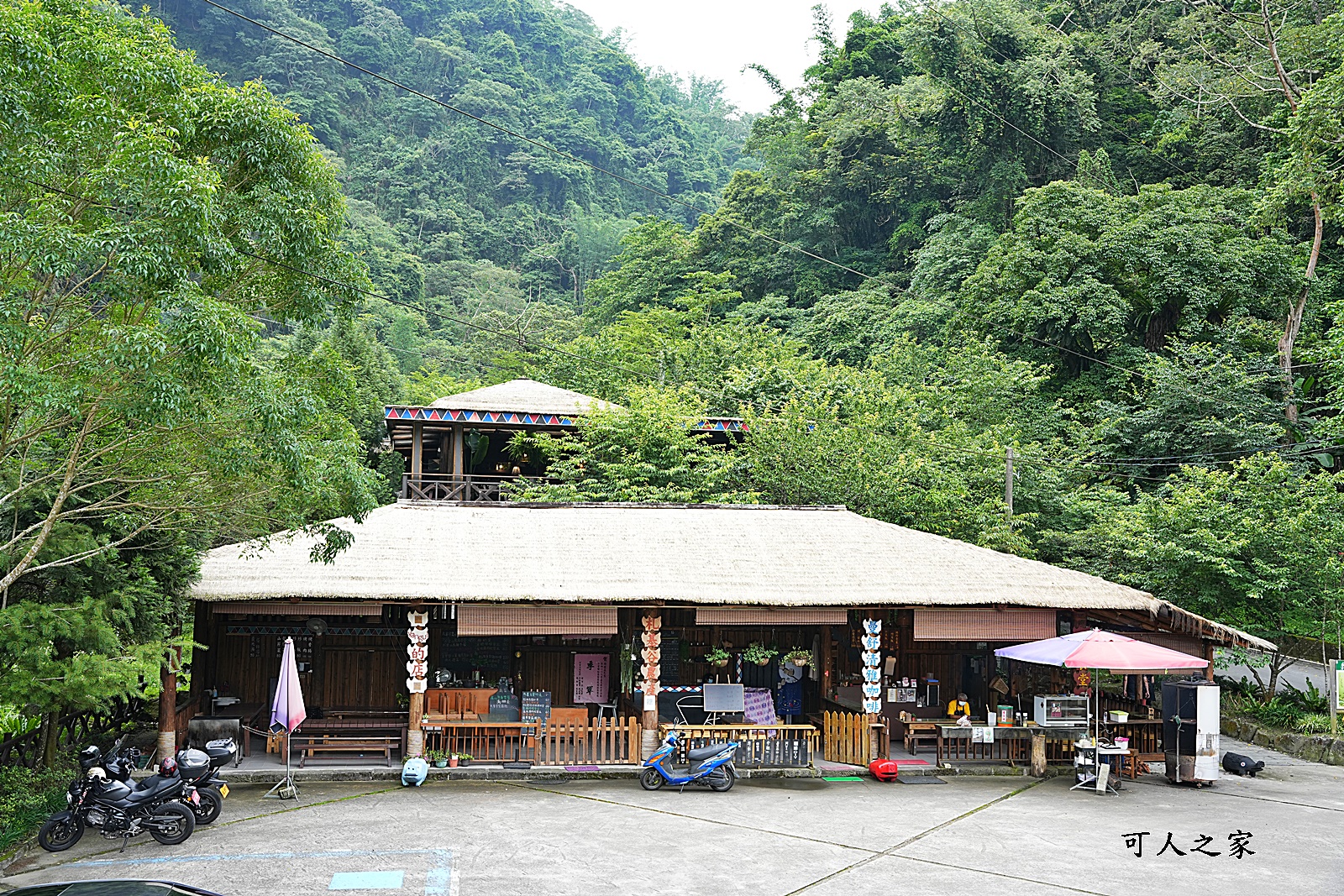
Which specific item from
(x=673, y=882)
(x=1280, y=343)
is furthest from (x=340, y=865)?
(x=1280, y=343)

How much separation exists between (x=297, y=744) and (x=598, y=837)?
219 inches

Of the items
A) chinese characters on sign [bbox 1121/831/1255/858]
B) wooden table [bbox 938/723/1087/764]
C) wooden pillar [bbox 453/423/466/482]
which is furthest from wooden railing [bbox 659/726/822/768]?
wooden pillar [bbox 453/423/466/482]

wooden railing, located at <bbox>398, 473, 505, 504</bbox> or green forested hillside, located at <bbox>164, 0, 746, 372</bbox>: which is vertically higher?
green forested hillside, located at <bbox>164, 0, 746, 372</bbox>

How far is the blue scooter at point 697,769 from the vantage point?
13.4 metres

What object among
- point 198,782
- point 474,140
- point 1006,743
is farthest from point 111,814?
point 474,140

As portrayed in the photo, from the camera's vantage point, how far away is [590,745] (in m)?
14.5

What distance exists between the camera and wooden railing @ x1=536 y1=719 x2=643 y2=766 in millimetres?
14281

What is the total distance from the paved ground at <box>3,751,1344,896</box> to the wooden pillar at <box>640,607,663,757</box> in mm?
781

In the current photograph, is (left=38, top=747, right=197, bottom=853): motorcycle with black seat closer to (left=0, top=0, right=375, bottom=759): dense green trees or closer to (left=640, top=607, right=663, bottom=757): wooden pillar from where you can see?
(left=0, top=0, right=375, bottom=759): dense green trees

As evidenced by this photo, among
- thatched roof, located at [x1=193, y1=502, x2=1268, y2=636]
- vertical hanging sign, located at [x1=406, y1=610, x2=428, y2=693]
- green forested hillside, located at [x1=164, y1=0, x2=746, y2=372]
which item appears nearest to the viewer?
thatched roof, located at [x1=193, y1=502, x2=1268, y2=636]

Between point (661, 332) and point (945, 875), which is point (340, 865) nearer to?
point (945, 875)

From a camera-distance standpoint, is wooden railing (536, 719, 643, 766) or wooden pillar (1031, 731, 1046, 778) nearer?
wooden railing (536, 719, 643, 766)

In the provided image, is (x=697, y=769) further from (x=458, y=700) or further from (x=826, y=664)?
(x=826, y=664)

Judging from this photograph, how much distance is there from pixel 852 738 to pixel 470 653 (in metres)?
6.30
